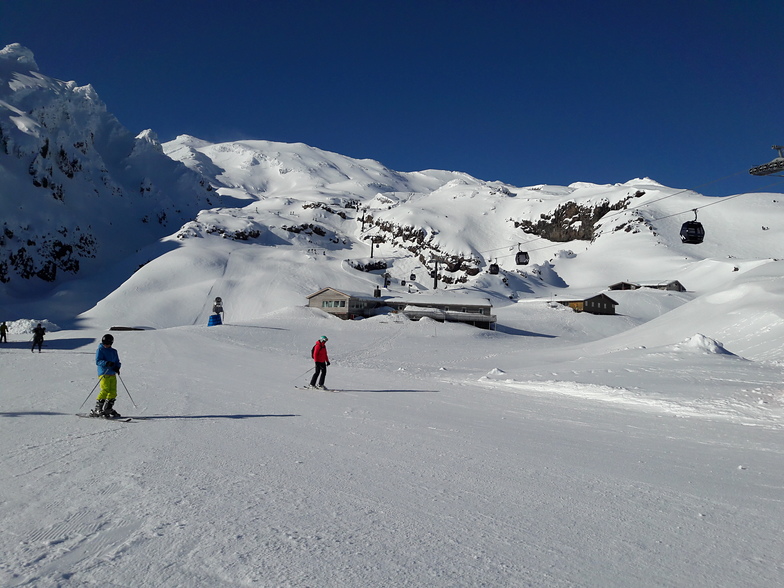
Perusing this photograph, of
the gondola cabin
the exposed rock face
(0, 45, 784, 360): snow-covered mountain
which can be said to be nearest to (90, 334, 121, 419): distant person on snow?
the gondola cabin

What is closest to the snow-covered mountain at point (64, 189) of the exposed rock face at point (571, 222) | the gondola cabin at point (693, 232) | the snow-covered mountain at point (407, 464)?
the snow-covered mountain at point (407, 464)

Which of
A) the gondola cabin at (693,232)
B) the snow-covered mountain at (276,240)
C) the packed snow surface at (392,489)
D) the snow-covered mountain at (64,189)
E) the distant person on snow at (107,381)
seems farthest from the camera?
the snow-covered mountain at (64,189)

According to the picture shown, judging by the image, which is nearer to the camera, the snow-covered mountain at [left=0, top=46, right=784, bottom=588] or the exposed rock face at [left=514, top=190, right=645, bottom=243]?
the snow-covered mountain at [left=0, top=46, right=784, bottom=588]

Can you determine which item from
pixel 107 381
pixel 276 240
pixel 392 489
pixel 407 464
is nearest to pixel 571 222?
pixel 276 240

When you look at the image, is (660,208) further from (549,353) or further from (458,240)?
(549,353)

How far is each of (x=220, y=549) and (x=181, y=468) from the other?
2593 millimetres

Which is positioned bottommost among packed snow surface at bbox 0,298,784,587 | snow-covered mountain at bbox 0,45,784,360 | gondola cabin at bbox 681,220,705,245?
packed snow surface at bbox 0,298,784,587

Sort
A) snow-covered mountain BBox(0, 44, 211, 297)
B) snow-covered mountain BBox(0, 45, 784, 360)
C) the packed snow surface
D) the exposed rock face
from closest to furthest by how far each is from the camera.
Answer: the packed snow surface < snow-covered mountain BBox(0, 45, 784, 360) < snow-covered mountain BBox(0, 44, 211, 297) < the exposed rock face

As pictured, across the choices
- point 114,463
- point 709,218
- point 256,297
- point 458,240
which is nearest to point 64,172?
point 256,297

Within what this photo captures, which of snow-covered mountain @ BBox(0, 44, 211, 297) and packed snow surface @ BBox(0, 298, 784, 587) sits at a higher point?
snow-covered mountain @ BBox(0, 44, 211, 297)

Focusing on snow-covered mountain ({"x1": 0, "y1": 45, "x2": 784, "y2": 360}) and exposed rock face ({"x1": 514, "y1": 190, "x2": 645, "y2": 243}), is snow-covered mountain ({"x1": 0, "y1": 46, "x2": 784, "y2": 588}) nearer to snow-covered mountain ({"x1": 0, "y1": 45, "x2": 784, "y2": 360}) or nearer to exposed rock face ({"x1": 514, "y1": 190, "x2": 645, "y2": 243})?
Result: snow-covered mountain ({"x1": 0, "y1": 45, "x2": 784, "y2": 360})

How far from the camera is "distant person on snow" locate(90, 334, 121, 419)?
965 cm

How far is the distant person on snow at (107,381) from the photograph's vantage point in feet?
31.7

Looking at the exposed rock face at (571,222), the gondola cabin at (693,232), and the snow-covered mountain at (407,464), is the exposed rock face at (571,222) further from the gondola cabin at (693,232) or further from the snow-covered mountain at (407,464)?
the gondola cabin at (693,232)
